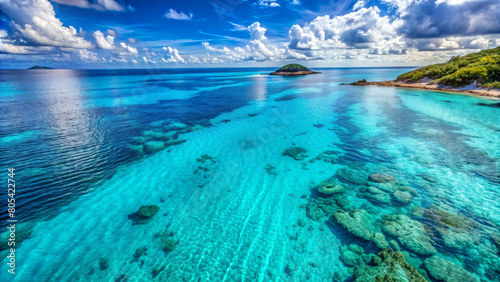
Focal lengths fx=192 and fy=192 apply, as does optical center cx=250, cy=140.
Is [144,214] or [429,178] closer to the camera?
[144,214]

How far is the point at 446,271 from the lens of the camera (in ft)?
32.2

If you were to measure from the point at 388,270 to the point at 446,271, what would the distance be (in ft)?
9.73

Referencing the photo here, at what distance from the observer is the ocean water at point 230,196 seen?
35.2 ft

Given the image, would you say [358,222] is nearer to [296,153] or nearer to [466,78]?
[296,153]

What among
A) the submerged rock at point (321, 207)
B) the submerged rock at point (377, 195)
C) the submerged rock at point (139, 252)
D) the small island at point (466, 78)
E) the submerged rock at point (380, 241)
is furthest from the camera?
the small island at point (466, 78)

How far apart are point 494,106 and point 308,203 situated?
5967 centimetres

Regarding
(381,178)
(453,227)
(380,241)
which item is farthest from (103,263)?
(381,178)

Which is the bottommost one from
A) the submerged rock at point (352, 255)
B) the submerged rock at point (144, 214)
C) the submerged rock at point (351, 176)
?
the submerged rock at point (352, 255)

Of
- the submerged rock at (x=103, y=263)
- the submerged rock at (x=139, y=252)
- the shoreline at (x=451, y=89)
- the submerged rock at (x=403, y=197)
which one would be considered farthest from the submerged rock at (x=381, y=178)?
the shoreline at (x=451, y=89)

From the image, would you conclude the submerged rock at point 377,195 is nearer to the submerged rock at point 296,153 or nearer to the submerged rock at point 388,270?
the submerged rock at point 388,270

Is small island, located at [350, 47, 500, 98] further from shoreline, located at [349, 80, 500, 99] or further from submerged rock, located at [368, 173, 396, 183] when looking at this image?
submerged rock, located at [368, 173, 396, 183]

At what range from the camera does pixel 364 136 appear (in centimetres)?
2859

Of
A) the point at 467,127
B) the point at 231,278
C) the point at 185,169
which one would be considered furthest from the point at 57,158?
the point at 467,127

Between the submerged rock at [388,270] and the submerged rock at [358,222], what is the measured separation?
62.3 inches
